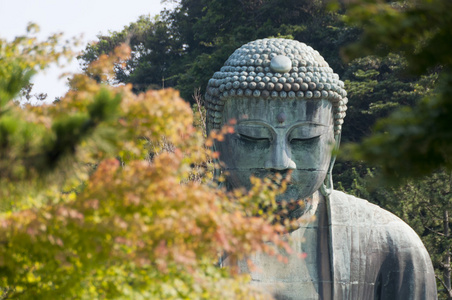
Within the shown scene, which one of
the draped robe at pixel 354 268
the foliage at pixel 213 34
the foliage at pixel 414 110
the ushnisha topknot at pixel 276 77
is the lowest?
the draped robe at pixel 354 268

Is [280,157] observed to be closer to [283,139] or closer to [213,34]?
[283,139]

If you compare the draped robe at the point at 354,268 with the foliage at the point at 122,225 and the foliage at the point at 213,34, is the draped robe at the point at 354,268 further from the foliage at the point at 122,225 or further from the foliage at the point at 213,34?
the foliage at the point at 213,34

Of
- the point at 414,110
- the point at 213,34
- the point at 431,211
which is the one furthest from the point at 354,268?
the point at 213,34

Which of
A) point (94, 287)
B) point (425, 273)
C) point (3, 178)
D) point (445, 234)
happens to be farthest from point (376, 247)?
point (445, 234)

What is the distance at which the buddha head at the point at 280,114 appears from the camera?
782 cm

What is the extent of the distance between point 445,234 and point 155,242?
12.7 m

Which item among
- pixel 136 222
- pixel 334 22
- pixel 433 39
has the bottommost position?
pixel 136 222

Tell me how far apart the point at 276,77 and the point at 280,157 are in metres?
0.74

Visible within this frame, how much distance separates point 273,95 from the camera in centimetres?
785

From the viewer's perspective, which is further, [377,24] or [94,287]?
[94,287]

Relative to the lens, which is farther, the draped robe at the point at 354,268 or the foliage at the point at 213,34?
the foliage at the point at 213,34

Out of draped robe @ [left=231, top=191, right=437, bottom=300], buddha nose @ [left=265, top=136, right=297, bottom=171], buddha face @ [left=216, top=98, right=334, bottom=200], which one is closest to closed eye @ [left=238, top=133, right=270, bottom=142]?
buddha face @ [left=216, top=98, right=334, bottom=200]

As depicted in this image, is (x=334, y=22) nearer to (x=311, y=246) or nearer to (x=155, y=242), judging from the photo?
(x=311, y=246)

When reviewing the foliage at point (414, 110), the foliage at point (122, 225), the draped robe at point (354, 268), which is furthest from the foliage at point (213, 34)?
the foliage at point (414, 110)
